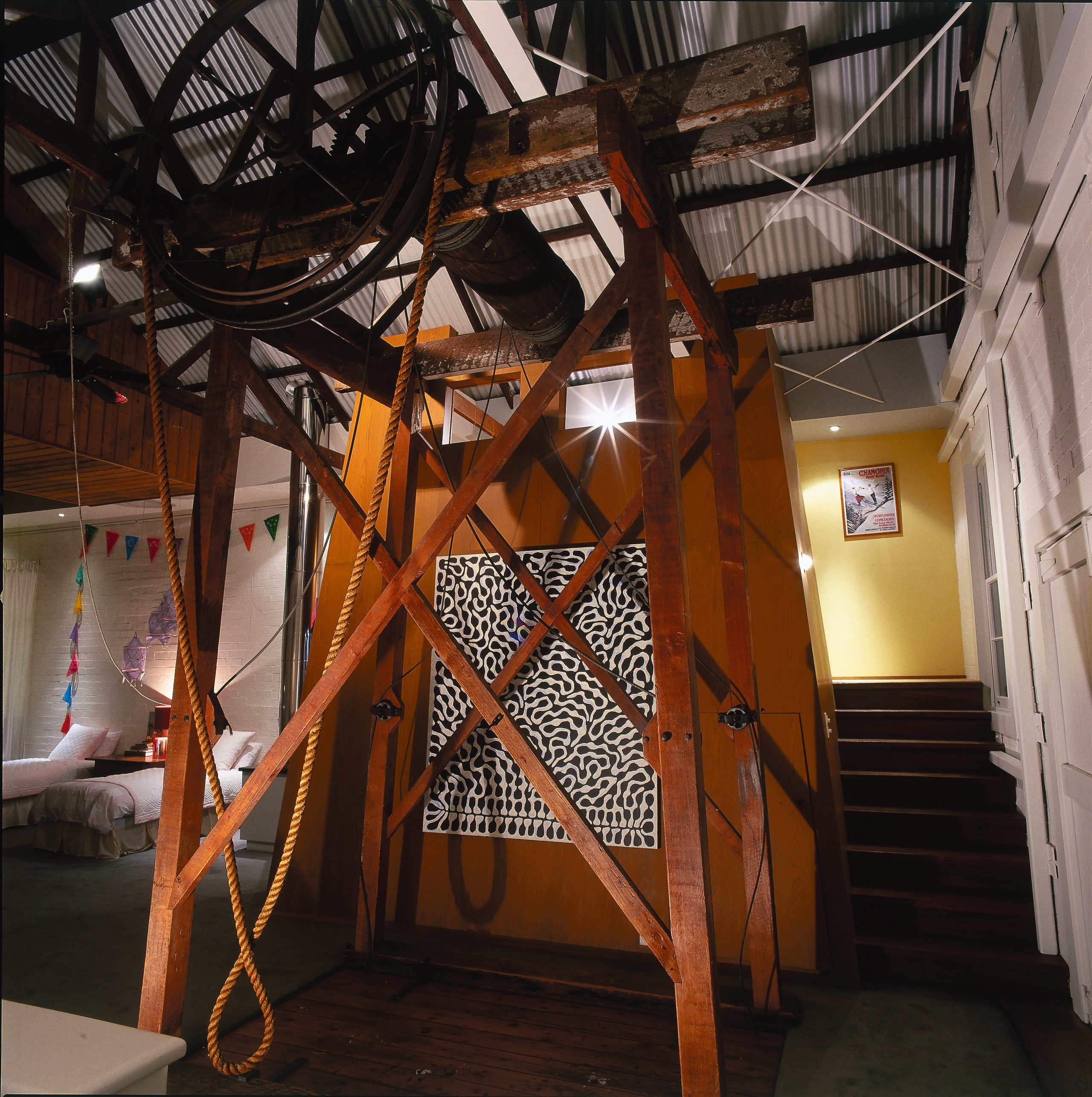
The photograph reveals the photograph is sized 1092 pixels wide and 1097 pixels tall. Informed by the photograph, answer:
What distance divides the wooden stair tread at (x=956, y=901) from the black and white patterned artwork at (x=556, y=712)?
49.3 inches

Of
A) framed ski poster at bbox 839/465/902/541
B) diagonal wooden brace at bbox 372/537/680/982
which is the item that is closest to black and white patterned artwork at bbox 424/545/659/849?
diagonal wooden brace at bbox 372/537/680/982

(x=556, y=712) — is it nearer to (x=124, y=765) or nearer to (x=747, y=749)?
(x=747, y=749)

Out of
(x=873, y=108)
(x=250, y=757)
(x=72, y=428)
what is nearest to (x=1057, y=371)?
(x=873, y=108)

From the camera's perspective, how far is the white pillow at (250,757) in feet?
25.6

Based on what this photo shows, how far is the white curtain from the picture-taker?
1014cm

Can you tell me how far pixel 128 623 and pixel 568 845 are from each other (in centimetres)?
784

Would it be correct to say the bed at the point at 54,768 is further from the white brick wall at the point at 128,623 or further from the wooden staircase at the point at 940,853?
the wooden staircase at the point at 940,853

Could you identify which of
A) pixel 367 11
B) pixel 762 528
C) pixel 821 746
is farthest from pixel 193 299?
pixel 367 11

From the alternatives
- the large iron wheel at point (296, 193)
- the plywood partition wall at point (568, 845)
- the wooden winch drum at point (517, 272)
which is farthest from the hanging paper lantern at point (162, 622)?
the wooden winch drum at point (517, 272)

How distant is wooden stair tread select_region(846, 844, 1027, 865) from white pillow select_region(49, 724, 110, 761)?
8.66m

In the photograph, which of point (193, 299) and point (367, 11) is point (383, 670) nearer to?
point (193, 299)

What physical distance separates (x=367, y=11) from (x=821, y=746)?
541 centimetres

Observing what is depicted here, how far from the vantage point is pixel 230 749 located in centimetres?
787

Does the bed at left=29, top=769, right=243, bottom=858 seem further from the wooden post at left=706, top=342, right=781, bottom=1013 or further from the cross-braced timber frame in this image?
the wooden post at left=706, top=342, right=781, bottom=1013
